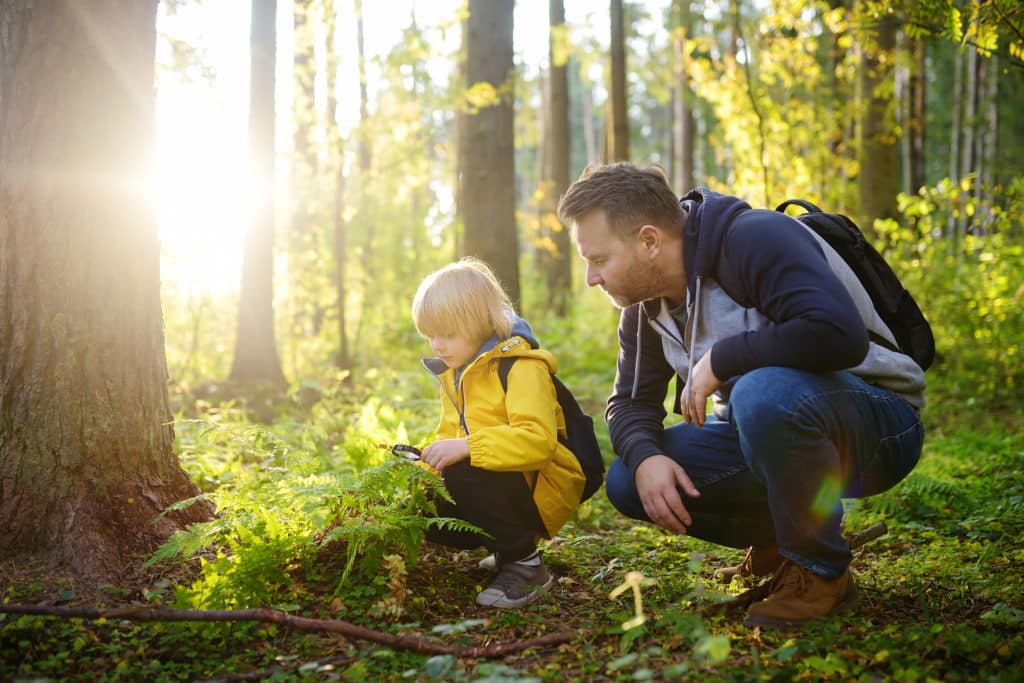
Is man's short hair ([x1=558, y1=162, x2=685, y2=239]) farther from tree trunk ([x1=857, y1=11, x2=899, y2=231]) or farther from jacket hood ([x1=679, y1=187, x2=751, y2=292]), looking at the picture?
tree trunk ([x1=857, y1=11, x2=899, y2=231])

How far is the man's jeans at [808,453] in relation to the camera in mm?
2662

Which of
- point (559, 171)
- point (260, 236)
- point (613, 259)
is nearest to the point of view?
point (613, 259)

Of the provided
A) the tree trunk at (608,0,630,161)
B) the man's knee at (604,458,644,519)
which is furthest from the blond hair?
the tree trunk at (608,0,630,161)

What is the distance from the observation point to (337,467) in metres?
4.52

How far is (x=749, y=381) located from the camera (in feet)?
9.04

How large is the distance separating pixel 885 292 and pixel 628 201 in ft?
3.47

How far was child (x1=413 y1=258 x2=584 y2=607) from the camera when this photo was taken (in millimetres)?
3158

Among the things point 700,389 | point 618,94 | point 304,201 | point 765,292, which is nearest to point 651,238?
point 765,292

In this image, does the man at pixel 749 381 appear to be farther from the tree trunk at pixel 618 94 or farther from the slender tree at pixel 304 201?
the tree trunk at pixel 618 94

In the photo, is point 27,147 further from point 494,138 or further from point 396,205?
point 396,205

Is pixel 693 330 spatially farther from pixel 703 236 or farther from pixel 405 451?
pixel 405 451

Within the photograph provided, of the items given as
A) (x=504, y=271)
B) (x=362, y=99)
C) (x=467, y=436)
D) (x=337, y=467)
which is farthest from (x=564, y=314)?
(x=467, y=436)

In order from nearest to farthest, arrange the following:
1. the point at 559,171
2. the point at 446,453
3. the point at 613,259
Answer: the point at 613,259 < the point at 446,453 < the point at 559,171

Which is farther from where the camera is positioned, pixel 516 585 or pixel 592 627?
pixel 516 585
